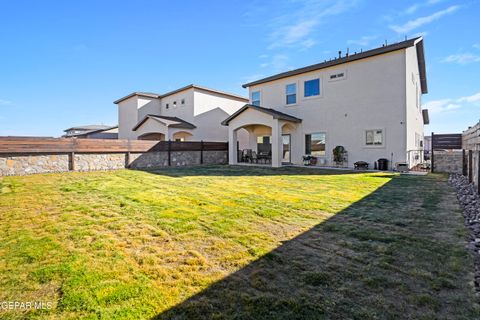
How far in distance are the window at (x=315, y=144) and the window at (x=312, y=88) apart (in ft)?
8.71

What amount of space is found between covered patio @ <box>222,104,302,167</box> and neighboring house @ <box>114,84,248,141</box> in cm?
493

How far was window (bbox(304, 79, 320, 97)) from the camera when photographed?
1614 centimetres

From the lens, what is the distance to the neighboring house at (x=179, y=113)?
21.8 m

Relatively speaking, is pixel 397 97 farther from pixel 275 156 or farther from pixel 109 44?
pixel 109 44

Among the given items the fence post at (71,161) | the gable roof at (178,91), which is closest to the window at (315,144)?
the gable roof at (178,91)

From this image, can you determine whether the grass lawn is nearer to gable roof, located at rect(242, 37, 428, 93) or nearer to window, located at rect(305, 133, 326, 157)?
window, located at rect(305, 133, 326, 157)

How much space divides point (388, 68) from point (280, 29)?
6.20 meters

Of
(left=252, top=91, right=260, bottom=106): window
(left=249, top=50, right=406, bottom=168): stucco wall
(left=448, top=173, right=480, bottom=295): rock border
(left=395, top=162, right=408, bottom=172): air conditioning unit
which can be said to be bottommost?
(left=448, top=173, right=480, bottom=295): rock border

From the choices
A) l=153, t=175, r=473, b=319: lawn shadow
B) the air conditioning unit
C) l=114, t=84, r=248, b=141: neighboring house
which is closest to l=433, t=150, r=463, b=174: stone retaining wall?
the air conditioning unit

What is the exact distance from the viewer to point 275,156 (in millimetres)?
15641

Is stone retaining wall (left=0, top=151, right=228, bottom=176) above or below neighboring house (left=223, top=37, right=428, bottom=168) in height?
below

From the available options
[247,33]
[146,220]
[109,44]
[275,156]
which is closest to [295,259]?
[146,220]

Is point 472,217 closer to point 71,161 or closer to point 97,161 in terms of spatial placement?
point 97,161

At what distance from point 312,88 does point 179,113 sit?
1282 centimetres
